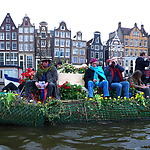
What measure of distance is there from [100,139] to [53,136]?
0.83 m

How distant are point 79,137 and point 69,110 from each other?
2.78 feet

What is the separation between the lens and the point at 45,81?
5.39 metres

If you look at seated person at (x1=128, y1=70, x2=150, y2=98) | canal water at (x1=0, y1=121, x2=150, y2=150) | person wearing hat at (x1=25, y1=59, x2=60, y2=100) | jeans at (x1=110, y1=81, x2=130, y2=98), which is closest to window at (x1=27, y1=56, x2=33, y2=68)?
seated person at (x1=128, y1=70, x2=150, y2=98)

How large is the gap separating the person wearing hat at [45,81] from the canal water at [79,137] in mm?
901

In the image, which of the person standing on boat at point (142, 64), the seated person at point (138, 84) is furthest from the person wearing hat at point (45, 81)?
the person standing on boat at point (142, 64)

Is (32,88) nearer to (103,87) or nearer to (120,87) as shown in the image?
(103,87)

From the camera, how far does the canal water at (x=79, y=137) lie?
135 inches

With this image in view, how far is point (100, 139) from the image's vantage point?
149 inches

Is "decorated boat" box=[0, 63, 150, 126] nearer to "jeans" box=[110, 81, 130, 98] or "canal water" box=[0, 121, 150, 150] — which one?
"canal water" box=[0, 121, 150, 150]

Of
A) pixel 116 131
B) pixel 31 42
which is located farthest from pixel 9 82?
pixel 31 42

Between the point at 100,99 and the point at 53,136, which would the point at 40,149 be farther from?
the point at 100,99

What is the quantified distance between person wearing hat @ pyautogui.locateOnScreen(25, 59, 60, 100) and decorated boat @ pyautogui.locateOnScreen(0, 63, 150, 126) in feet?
1.12

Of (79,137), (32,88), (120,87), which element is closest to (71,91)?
(32,88)

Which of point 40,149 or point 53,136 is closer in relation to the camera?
point 40,149
